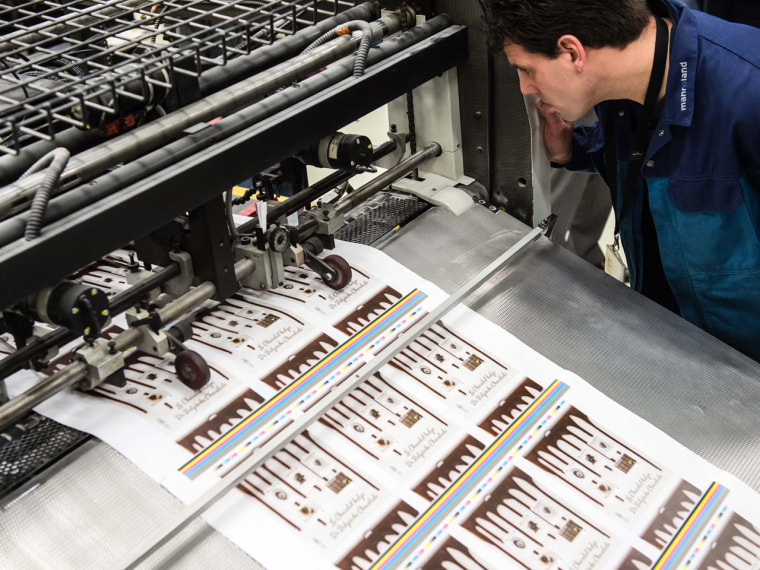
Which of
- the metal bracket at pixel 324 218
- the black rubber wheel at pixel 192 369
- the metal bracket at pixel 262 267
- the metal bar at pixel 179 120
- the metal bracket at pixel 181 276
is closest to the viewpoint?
the metal bar at pixel 179 120

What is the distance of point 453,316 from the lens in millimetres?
1856

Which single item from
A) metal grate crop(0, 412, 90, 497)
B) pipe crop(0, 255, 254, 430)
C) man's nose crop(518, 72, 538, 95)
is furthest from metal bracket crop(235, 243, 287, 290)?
man's nose crop(518, 72, 538, 95)

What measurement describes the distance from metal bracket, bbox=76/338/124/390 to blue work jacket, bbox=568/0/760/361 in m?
1.13

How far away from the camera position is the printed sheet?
145 cm

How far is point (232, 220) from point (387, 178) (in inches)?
18.4

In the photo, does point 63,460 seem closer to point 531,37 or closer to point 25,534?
point 25,534

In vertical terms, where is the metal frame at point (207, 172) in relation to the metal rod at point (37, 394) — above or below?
above

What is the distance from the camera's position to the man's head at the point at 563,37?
5.30 ft

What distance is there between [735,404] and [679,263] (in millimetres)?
328

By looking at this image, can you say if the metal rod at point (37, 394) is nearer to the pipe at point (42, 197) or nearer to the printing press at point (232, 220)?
the printing press at point (232, 220)

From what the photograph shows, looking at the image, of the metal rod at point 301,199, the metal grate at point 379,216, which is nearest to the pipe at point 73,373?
the metal rod at point 301,199

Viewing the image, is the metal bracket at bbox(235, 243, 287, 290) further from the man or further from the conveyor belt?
the man

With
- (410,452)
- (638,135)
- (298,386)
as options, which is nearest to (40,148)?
(298,386)

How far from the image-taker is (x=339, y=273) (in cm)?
186
